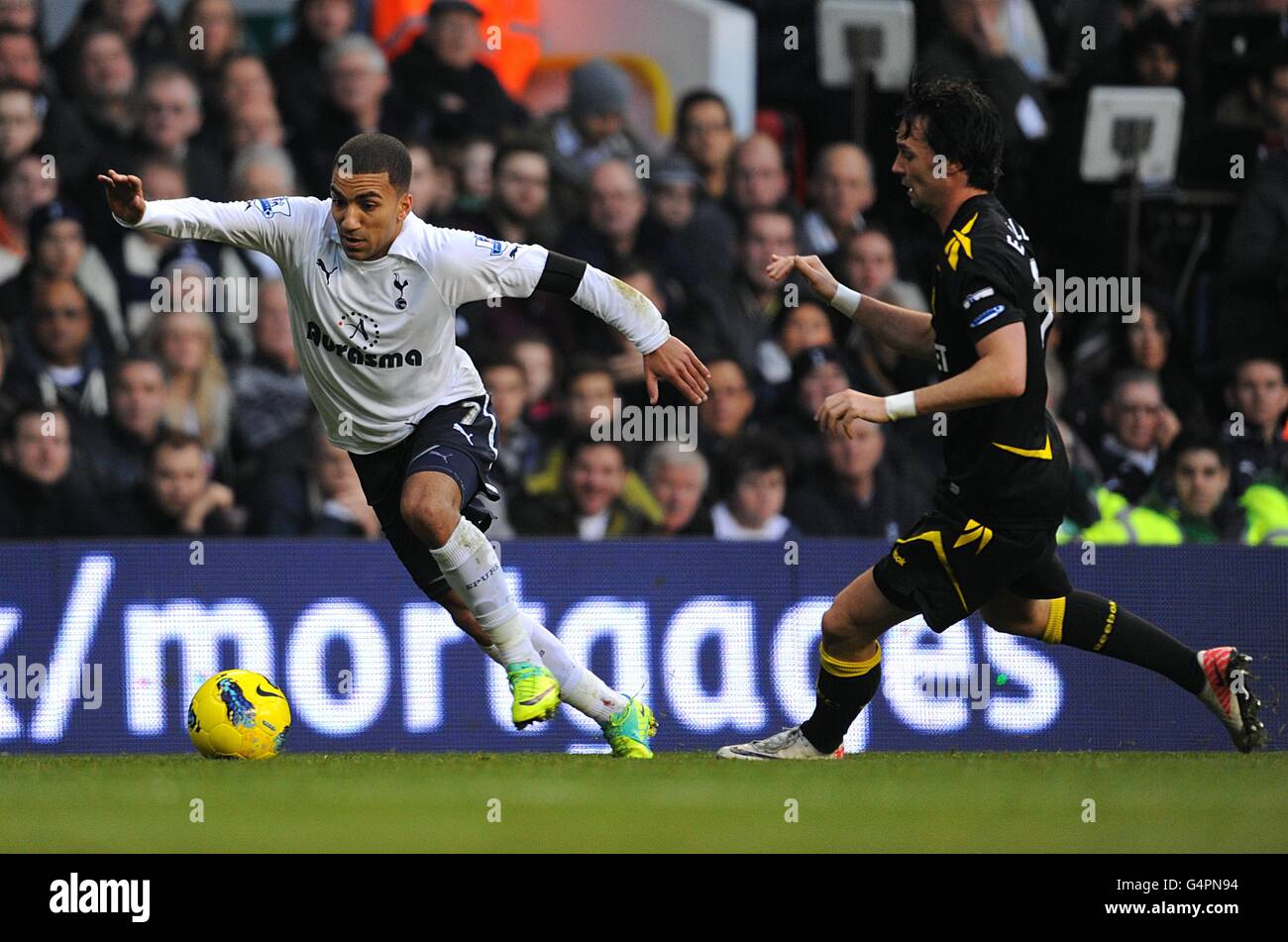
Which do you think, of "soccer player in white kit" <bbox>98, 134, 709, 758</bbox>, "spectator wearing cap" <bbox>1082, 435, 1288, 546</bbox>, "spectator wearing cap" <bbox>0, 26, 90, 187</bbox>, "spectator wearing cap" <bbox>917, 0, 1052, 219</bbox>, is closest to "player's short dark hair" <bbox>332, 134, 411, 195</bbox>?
"soccer player in white kit" <bbox>98, 134, 709, 758</bbox>

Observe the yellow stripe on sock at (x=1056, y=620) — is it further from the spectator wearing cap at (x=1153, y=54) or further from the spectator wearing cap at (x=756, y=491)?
the spectator wearing cap at (x=1153, y=54)

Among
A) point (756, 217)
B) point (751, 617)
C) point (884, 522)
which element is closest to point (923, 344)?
point (751, 617)

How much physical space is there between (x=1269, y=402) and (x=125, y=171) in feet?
20.7

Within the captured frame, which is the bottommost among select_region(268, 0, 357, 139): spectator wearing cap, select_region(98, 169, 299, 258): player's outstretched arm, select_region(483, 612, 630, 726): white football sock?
select_region(483, 612, 630, 726): white football sock

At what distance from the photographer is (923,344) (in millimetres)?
7324

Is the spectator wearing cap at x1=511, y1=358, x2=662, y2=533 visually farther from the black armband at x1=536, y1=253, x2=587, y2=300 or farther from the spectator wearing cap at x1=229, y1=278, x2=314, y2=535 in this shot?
the black armband at x1=536, y1=253, x2=587, y2=300

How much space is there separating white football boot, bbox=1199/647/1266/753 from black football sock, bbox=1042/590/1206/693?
48 millimetres

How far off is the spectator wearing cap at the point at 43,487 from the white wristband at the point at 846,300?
176 inches

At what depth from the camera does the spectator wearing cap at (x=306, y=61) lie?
36.5 ft

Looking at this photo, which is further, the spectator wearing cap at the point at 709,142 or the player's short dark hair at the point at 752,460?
the spectator wearing cap at the point at 709,142

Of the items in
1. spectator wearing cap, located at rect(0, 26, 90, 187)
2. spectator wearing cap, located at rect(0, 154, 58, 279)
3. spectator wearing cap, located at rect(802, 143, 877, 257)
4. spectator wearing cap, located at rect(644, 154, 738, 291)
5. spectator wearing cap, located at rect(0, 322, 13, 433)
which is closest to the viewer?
spectator wearing cap, located at rect(0, 322, 13, 433)

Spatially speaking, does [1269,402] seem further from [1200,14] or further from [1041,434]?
[1041,434]

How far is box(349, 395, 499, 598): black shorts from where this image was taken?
7.11 metres

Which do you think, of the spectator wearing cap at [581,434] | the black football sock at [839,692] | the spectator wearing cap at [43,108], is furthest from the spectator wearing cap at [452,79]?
the black football sock at [839,692]
